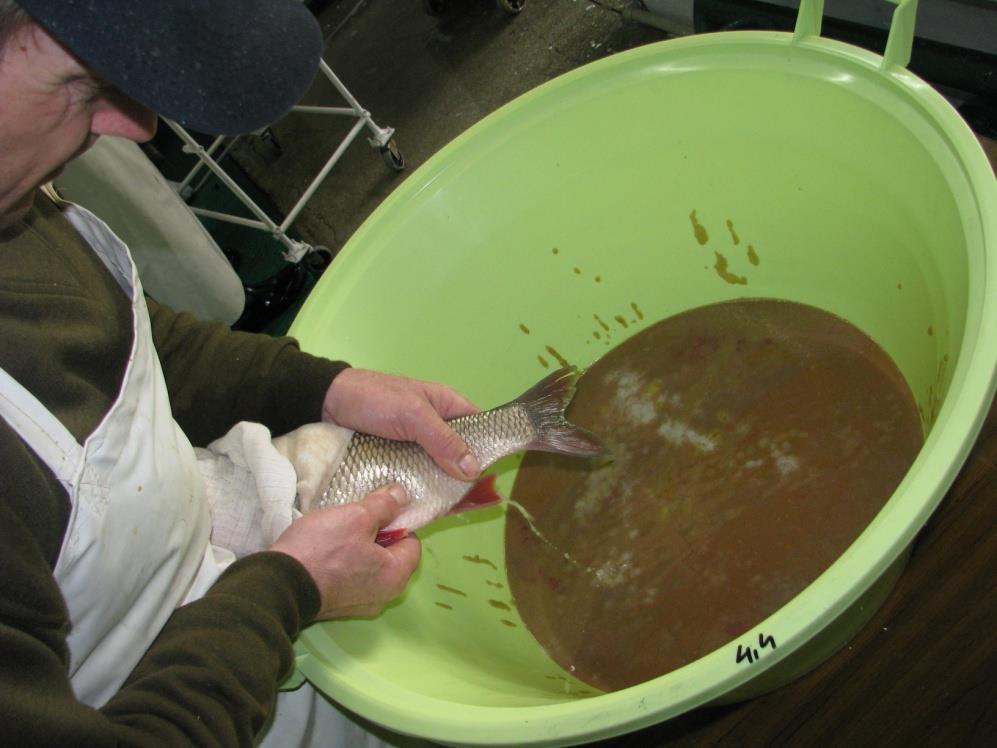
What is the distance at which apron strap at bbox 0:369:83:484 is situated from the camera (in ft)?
1.91

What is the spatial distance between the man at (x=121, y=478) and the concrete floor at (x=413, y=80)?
1.56m

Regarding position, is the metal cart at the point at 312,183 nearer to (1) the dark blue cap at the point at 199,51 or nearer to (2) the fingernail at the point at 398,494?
(2) the fingernail at the point at 398,494

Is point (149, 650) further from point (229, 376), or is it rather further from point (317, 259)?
point (317, 259)

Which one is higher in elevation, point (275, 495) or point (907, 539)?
point (275, 495)

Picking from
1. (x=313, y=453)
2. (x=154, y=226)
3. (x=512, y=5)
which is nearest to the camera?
(x=313, y=453)

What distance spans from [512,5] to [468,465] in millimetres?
1882

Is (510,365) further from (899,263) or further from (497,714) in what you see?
(497,714)

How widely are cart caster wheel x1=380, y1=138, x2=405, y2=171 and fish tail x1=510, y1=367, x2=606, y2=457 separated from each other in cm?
127

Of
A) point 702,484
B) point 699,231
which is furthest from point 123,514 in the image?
point 699,231

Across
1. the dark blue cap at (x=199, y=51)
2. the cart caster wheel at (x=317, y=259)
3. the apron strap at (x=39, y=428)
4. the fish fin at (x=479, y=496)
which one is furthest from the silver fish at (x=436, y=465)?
the cart caster wheel at (x=317, y=259)

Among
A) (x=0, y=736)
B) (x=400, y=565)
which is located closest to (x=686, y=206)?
(x=400, y=565)

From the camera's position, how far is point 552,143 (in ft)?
3.96

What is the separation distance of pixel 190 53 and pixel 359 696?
1.94ft

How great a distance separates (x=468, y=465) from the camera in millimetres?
967
